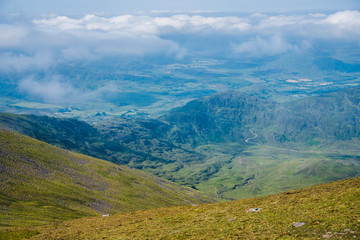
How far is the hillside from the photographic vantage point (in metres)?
39.0

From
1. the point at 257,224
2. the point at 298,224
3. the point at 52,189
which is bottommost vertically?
the point at 52,189

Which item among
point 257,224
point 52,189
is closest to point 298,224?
point 257,224

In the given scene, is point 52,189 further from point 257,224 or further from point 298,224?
point 298,224

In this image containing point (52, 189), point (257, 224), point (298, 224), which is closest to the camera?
point (298, 224)

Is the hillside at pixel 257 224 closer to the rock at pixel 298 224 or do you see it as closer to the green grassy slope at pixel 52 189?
the rock at pixel 298 224

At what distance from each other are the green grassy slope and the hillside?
2632 centimetres

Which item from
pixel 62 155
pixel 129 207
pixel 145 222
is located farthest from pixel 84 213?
pixel 62 155

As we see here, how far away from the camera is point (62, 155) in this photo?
191625mm

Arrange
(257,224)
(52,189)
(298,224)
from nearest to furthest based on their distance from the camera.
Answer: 1. (298,224)
2. (257,224)
3. (52,189)

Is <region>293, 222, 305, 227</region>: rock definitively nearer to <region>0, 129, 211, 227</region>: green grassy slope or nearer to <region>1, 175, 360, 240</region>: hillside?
<region>1, 175, 360, 240</region>: hillside

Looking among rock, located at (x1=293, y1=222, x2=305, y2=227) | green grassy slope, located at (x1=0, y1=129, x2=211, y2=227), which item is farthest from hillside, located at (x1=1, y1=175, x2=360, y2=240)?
green grassy slope, located at (x1=0, y1=129, x2=211, y2=227)

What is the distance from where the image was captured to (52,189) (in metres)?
121

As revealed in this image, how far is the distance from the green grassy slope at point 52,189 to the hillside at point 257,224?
26323 mm

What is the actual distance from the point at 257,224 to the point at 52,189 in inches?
3904
